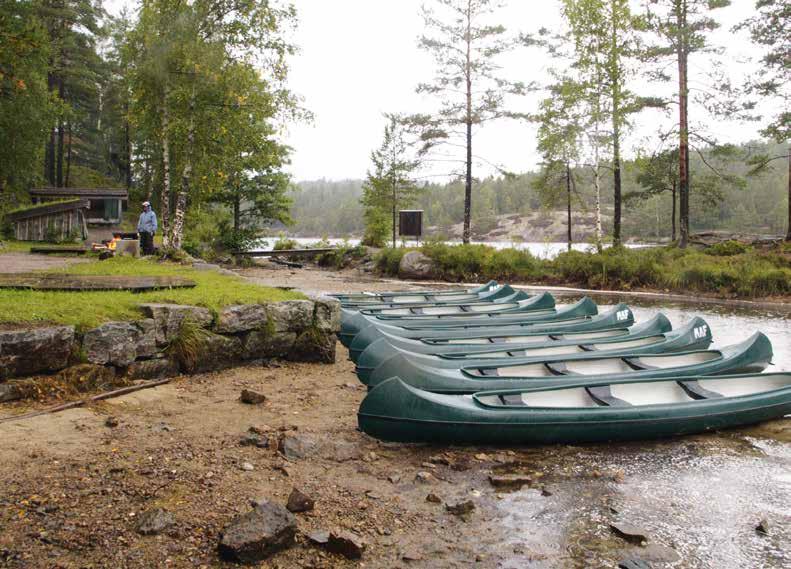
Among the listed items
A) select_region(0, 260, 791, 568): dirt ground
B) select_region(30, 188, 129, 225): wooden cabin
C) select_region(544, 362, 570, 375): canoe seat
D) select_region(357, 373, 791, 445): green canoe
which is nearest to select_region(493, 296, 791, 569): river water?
select_region(0, 260, 791, 568): dirt ground

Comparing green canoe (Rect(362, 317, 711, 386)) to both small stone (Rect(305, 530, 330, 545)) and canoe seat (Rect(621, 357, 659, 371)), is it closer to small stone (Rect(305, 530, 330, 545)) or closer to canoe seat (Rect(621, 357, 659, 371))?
canoe seat (Rect(621, 357, 659, 371))

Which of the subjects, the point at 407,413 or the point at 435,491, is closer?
the point at 435,491

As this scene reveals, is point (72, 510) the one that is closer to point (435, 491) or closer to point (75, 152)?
point (435, 491)

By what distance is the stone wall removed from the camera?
5602 mm

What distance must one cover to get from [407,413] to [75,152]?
53889 millimetres

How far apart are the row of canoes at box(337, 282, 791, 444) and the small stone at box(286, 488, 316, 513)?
1.35m

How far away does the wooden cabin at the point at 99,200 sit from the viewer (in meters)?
26.4

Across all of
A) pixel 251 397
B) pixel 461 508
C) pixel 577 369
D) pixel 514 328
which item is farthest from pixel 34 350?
pixel 514 328

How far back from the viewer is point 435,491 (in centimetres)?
460

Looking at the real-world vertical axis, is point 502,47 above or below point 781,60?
above

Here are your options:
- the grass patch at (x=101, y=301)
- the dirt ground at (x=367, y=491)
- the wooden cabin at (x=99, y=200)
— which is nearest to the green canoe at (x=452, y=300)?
the grass patch at (x=101, y=301)

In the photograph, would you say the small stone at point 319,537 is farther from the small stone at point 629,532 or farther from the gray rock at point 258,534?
the small stone at point 629,532

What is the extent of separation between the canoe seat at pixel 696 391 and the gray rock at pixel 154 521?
18.2 ft

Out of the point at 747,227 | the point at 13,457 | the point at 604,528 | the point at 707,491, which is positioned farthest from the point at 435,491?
the point at 747,227
